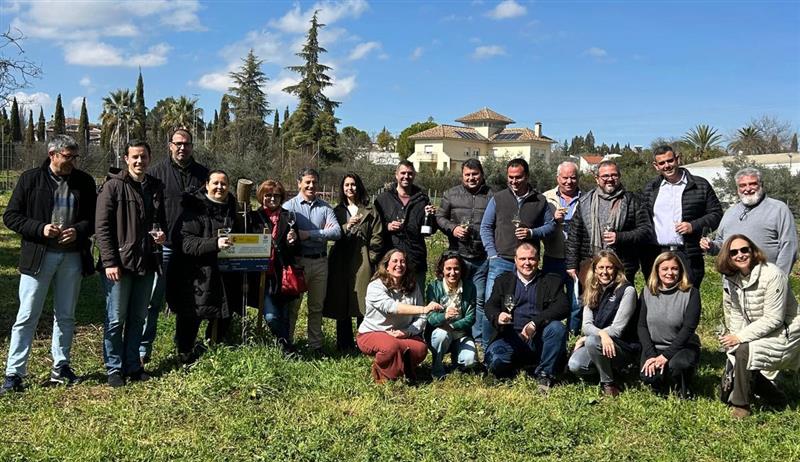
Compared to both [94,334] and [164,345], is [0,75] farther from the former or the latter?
[164,345]

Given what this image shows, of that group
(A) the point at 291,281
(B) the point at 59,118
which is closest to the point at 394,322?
(A) the point at 291,281

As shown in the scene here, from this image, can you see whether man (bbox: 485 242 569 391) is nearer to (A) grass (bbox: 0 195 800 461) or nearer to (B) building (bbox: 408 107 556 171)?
(A) grass (bbox: 0 195 800 461)

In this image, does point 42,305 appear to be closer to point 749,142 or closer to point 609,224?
point 609,224

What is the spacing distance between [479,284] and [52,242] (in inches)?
142

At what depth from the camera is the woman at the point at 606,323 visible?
5191 mm

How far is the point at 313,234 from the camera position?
5820 millimetres

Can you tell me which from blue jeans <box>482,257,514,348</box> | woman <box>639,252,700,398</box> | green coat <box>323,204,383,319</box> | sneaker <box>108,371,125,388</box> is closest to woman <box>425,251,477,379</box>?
blue jeans <box>482,257,514,348</box>

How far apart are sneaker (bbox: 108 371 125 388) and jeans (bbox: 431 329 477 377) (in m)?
2.50

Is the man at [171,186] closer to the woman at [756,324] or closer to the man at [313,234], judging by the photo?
the man at [313,234]

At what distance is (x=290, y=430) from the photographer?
4230mm

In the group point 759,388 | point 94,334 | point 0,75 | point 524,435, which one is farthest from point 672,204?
point 0,75

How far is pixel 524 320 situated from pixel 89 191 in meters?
3.62

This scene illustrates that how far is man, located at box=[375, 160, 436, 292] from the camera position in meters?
6.09

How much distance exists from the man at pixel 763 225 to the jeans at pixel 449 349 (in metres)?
2.17
